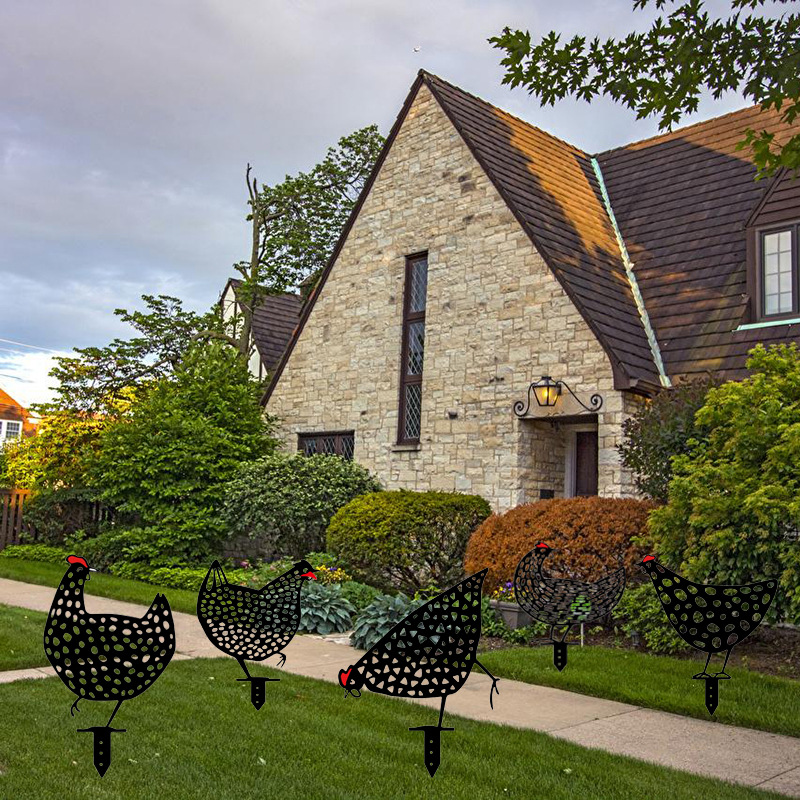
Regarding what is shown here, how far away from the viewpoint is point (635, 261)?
52.6 ft

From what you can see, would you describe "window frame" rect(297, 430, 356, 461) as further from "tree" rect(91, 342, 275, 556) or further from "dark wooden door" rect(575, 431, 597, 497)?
"dark wooden door" rect(575, 431, 597, 497)

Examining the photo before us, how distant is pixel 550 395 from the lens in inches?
539

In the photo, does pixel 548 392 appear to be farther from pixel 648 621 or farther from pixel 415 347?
pixel 648 621

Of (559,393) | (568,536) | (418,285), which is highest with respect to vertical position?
(418,285)

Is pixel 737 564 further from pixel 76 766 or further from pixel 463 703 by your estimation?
pixel 76 766

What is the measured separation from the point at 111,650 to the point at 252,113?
331 inches

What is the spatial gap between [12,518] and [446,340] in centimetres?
1170

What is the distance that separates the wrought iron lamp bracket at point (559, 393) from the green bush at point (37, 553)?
33.9 ft

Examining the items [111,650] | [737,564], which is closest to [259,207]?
[737,564]

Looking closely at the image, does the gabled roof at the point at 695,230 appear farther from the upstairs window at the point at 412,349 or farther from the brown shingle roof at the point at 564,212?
the upstairs window at the point at 412,349

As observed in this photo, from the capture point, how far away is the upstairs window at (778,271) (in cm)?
1319

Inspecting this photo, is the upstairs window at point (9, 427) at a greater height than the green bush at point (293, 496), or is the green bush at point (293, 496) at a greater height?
the upstairs window at point (9, 427)

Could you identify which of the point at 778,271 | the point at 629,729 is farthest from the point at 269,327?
the point at 629,729

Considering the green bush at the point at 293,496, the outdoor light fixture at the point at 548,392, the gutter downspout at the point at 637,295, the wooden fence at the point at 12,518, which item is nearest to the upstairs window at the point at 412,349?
the green bush at the point at 293,496
